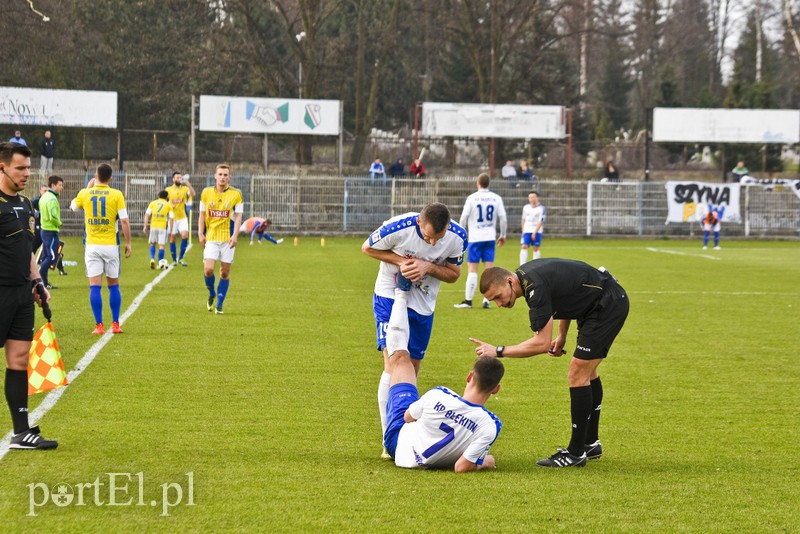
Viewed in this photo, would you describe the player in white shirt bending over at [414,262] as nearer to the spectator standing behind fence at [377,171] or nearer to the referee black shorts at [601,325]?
the referee black shorts at [601,325]

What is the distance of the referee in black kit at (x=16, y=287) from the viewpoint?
294 inches

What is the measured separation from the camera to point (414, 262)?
25.8 ft

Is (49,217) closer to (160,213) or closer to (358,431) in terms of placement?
(160,213)

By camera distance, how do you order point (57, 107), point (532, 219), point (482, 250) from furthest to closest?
point (57, 107) < point (532, 219) < point (482, 250)

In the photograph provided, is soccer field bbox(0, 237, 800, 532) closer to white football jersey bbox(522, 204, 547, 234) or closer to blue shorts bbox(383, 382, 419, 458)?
blue shorts bbox(383, 382, 419, 458)

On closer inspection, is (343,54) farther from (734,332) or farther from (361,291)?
(734,332)

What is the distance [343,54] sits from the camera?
5881 cm

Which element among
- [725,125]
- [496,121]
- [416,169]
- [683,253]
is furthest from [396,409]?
[725,125]

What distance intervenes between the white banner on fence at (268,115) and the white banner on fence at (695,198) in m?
15.0

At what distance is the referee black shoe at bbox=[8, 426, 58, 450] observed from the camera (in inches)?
296

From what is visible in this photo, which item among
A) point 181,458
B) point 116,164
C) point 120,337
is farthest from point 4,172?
point 116,164

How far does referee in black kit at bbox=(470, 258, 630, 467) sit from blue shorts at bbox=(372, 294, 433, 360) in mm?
839

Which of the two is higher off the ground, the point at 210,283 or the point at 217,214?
the point at 217,214

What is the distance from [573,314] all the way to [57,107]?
127 ft
